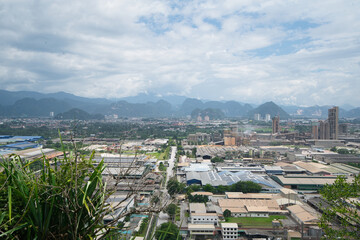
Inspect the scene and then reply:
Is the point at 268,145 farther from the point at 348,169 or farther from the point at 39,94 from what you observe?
the point at 39,94

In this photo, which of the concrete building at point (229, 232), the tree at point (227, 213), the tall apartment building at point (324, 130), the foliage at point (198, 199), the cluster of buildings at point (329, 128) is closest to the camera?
the concrete building at point (229, 232)

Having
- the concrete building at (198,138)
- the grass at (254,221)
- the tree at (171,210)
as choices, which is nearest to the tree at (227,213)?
the grass at (254,221)

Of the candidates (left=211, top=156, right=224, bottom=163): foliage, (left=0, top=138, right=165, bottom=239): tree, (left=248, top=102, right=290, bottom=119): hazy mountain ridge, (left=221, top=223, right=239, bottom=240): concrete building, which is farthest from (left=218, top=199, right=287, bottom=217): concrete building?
(left=248, top=102, right=290, bottom=119): hazy mountain ridge

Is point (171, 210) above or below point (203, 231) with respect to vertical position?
above

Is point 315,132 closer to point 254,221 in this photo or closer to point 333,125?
point 333,125

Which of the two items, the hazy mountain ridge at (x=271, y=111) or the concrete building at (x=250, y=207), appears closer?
the concrete building at (x=250, y=207)

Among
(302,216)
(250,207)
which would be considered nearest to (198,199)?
(250,207)

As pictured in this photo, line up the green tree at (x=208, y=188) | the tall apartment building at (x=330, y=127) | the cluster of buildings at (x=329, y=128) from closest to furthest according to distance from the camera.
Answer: the green tree at (x=208, y=188), the cluster of buildings at (x=329, y=128), the tall apartment building at (x=330, y=127)

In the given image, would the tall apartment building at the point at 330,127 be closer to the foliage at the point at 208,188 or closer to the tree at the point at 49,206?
the foliage at the point at 208,188

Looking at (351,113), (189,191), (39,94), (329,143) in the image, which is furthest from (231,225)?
(39,94)
